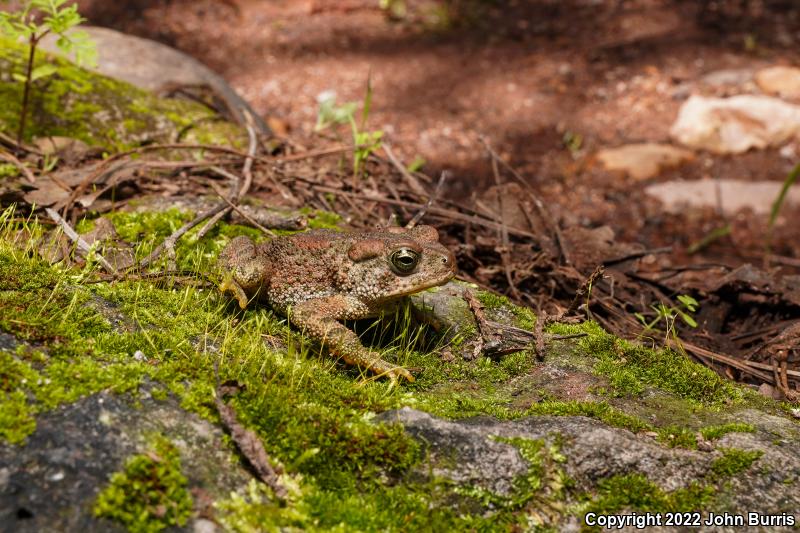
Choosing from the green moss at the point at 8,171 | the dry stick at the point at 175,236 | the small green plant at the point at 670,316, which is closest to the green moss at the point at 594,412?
the small green plant at the point at 670,316

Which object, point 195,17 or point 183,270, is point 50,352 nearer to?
point 183,270

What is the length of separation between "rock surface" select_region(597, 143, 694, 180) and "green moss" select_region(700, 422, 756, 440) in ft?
19.7

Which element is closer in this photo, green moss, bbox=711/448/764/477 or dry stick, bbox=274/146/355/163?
green moss, bbox=711/448/764/477

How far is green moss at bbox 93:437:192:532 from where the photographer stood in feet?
7.54

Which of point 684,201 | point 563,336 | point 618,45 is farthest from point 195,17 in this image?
point 563,336

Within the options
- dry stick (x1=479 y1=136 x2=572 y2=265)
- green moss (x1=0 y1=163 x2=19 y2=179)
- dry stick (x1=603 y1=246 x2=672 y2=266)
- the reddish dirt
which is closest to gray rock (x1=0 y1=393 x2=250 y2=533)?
green moss (x1=0 y1=163 x2=19 y2=179)

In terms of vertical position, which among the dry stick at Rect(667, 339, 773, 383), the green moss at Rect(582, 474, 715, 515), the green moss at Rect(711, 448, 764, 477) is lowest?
the dry stick at Rect(667, 339, 773, 383)

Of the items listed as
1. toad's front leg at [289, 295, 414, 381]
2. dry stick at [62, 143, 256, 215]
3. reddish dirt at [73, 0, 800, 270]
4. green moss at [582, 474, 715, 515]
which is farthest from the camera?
reddish dirt at [73, 0, 800, 270]

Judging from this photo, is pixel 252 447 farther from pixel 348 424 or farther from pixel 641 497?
pixel 641 497

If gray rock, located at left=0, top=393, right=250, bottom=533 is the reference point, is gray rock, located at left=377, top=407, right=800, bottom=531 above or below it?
below

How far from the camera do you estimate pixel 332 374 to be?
3312 mm

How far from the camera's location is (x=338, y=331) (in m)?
3.37

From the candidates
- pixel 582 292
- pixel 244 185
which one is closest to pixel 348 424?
pixel 582 292

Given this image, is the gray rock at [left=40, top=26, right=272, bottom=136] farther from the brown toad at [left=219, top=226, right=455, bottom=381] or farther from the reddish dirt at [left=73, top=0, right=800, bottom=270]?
the brown toad at [left=219, top=226, right=455, bottom=381]
